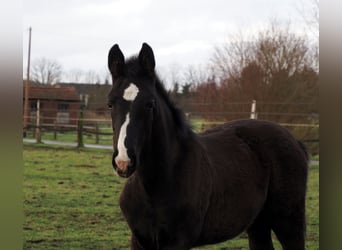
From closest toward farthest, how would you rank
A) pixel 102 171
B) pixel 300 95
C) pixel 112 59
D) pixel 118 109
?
pixel 118 109
pixel 112 59
pixel 102 171
pixel 300 95

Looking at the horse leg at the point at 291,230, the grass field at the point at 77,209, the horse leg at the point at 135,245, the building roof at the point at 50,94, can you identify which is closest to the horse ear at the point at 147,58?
the horse leg at the point at 135,245

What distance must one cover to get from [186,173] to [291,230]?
1.33 meters

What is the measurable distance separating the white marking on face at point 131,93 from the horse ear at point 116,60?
0.18 metres

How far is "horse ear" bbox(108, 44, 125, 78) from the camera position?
2.68 m

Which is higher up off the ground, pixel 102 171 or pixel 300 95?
pixel 300 95

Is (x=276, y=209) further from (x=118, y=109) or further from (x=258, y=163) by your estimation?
(x=118, y=109)

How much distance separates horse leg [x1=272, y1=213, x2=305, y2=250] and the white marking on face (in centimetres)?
181

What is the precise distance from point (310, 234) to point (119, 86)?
399 cm

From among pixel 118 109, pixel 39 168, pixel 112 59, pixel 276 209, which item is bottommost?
pixel 39 168

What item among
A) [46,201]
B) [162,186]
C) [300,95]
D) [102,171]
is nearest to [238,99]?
[300,95]

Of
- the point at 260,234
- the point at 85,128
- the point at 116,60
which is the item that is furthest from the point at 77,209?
the point at 85,128

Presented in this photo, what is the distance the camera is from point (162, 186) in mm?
2758

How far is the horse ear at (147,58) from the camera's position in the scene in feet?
8.80

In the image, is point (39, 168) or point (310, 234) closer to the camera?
point (310, 234)
